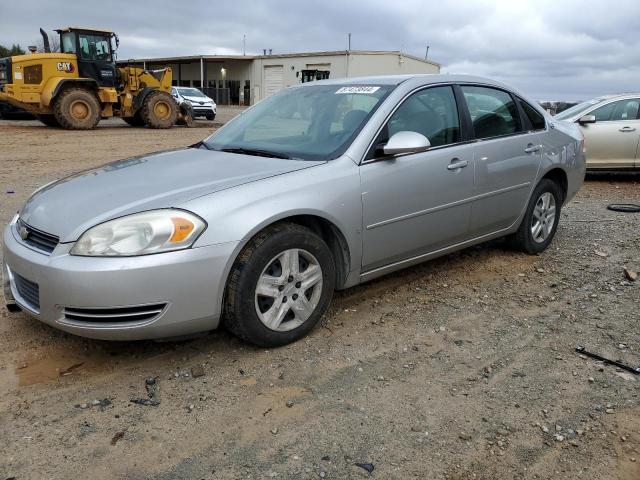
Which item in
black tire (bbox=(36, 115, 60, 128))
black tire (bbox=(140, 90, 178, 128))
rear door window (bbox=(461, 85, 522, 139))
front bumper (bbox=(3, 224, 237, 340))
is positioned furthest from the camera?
black tire (bbox=(140, 90, 178, 128))

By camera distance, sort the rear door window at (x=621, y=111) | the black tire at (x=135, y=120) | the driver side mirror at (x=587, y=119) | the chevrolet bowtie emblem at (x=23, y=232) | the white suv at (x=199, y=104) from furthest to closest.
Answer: the white suv at (x=199, y=104)
the black tire at (x=135, y=120)
the rear door window at (x=621, y=111)
the driver side mirror at (x=587, y=119)
the chevrolet bowtie emblem at (x=23, y=232)

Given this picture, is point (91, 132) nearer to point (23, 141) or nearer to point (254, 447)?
point (23, 141)

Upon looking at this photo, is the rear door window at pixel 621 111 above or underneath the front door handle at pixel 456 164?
above

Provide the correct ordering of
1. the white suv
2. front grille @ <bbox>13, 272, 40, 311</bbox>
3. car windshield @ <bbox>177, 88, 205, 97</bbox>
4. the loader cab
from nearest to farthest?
front grille @ <bbox>13, 272, 40, 311</bbox>
the loader cab
the white suv
car windshield @ <bbox>177, 88, 205, 97</bbox>

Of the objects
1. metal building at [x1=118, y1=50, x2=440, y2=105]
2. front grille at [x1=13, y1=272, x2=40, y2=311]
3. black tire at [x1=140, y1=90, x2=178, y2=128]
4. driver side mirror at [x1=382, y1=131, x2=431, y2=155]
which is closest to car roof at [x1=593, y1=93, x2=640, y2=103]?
driver side mirror at [x1=382, y1=131, x2=431, y2=155]

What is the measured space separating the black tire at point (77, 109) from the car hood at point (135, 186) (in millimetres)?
15341

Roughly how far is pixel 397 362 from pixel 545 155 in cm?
271

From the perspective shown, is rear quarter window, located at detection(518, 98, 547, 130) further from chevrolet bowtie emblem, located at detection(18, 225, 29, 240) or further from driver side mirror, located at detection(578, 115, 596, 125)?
driver side mirror, located at detection(578, 115, 596, 125)

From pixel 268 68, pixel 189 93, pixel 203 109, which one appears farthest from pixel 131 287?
pixel 268 68

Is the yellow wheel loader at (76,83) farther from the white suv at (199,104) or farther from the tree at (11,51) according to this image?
the tree at (11,51)

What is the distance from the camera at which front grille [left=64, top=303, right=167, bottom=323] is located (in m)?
2.81

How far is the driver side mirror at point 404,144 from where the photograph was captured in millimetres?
3549

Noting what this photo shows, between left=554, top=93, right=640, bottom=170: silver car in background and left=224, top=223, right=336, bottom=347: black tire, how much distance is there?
7.80 m

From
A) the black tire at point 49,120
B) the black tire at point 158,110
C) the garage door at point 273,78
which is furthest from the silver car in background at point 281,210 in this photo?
the garage door at point 273,78
